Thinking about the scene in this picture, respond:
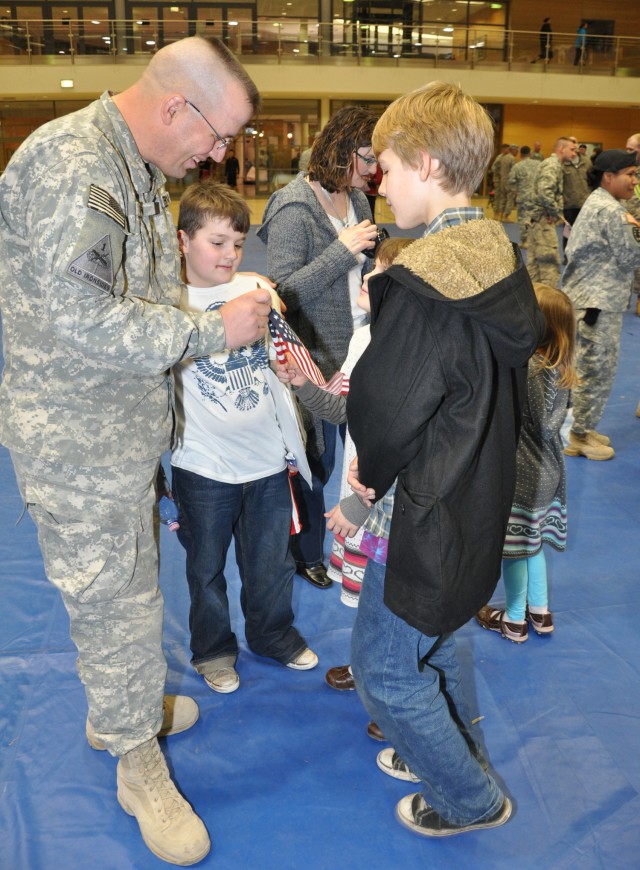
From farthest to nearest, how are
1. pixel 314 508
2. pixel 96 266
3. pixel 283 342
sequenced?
pixel 314 508
pixel 283 342
pixel 96 266

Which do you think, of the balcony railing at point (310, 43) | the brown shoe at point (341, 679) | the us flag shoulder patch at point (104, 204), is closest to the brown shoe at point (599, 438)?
the brown shoe at point (341, 679)

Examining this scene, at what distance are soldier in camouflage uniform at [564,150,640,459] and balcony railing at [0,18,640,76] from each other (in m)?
14.3

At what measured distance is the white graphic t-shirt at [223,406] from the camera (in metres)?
2.19

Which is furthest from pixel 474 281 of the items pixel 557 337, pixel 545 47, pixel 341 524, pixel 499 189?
pixel 545 47

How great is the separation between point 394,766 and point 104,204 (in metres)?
1.61

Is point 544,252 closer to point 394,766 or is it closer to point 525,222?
point 525,222

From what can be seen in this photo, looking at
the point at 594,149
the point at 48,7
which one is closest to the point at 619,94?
the point at 594,149

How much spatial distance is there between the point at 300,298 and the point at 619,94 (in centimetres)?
1974

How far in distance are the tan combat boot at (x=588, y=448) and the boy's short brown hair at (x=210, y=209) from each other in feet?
9.03

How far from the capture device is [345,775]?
2076 millimetres

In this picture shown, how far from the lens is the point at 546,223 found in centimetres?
792

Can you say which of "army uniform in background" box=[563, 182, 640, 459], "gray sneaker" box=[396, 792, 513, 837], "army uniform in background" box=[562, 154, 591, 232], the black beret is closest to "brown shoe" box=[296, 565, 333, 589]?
"gray sneaker" box=[396, 792, 513, 837]

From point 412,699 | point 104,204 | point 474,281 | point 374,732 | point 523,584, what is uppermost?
point 104,204

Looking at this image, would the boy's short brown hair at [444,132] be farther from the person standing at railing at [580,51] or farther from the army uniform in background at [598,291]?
the person standing at railing at [580,51]
